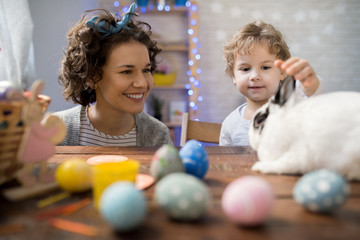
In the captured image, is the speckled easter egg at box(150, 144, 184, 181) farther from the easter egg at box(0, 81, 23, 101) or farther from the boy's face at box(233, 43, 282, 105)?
the boy's face at box(233, 43, 282, 105)

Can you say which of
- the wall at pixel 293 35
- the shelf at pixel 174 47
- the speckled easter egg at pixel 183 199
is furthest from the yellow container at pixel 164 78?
the speckled easter egg at pixel 183 199

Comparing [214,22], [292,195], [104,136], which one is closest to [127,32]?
[104,136]

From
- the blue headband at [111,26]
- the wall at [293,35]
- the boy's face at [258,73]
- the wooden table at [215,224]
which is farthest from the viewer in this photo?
the wall at [293,35]

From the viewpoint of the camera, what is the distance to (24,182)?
55cm

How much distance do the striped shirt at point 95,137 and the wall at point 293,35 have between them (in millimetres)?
2077

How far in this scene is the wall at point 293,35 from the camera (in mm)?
3414

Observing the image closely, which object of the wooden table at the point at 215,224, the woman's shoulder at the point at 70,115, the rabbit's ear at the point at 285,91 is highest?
the rabbit's ear at the point at 285,91

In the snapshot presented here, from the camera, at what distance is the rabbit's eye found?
73cm

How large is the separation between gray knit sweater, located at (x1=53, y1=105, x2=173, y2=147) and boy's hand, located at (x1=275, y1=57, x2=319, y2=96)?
815mm

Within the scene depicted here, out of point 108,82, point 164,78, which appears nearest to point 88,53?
point 108,82

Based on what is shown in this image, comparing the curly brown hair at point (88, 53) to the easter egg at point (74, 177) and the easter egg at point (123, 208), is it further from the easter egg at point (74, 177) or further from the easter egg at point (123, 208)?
the easter egg at point (123, 208)

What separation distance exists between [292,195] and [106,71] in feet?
3.46

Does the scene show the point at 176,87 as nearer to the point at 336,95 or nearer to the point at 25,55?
the point at 25,55

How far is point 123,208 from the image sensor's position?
1.32 ft
